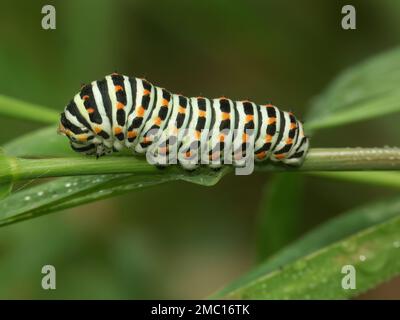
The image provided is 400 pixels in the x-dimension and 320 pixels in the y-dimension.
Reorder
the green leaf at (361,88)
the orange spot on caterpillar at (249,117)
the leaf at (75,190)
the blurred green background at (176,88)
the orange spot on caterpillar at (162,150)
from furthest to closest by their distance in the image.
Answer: the blurred green background at (176,88), the green leaf at (361,88), the orange spot on caterpillar at (249,117), the orange spot on caterpillar at (162,150), the leaf at (75,190)

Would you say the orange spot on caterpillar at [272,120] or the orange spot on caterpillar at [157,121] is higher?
the orange spot on caterpillar at [272,120]

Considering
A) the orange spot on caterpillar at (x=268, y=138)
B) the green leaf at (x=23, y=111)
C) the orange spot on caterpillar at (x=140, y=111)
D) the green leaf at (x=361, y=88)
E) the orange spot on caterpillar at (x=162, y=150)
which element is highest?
the green leaf at (x=361, y=88)

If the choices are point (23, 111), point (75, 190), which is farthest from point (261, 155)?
point (23, 111)

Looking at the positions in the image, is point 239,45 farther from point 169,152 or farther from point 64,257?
point 169,152

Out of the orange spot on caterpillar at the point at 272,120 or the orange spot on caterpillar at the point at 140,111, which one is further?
the orange spot on caterpillar at the point at 272,120

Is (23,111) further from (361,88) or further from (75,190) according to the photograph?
(361,88)

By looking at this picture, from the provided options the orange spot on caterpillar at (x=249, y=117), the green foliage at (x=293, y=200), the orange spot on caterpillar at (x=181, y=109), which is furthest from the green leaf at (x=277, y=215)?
the orange spot on caterpillar at (x=181, y=109)

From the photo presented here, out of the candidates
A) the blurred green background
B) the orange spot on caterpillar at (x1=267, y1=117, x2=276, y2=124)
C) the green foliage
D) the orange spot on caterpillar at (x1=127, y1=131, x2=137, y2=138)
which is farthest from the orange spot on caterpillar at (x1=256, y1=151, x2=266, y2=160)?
the blurred green background

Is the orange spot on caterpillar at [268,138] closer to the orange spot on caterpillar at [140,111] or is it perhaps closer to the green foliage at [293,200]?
the green foliage at [293,200]
